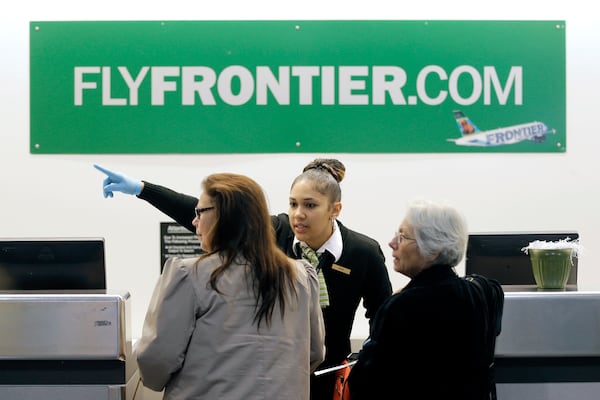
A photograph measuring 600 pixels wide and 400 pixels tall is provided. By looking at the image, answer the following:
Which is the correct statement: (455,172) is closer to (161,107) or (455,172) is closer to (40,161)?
(161,107)

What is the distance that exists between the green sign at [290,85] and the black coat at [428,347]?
1.96 m

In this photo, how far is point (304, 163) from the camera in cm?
368

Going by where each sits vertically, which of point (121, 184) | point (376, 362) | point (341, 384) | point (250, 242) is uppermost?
point (121, 184)

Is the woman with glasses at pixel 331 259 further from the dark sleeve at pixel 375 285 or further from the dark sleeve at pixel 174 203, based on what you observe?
the dark sleeve at pixel 174 203

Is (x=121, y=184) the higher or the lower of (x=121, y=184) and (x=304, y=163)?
the lower

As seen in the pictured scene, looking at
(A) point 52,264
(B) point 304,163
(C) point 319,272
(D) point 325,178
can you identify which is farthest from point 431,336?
(B) point 304,163

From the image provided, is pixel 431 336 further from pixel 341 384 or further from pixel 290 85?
pixel 290 85

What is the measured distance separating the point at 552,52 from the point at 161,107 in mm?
2001

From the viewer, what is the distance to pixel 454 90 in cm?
369

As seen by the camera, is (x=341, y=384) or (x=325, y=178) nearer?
(x=341, y=384)

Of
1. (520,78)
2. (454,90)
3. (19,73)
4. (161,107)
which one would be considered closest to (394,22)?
(454,90)

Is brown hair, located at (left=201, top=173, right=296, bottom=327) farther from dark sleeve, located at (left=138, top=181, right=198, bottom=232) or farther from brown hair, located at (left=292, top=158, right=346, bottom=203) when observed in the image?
dark sleeve, located at (left=138, top=181, right=198, bottom=232)

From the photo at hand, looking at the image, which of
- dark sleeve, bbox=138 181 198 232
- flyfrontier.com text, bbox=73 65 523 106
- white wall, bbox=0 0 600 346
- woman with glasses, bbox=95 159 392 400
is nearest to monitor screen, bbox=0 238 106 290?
dark sleeve, bbox=138 181 198 232

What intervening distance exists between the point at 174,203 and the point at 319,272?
23.5 inches
